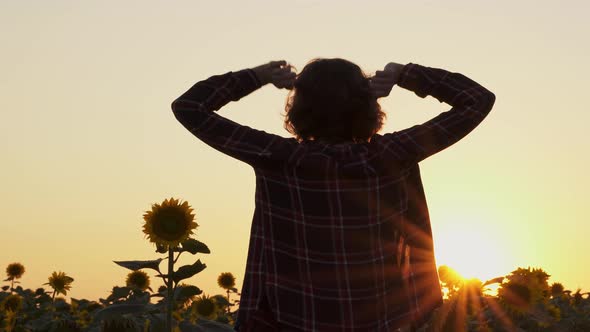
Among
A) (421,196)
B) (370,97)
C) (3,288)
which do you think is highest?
(3,288)

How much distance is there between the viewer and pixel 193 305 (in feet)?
28.1

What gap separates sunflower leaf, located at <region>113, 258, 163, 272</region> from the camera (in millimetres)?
5000

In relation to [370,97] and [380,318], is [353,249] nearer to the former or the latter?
[380,318]

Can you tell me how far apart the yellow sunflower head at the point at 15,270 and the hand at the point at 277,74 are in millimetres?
12039

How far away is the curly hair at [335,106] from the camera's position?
13.7 feet

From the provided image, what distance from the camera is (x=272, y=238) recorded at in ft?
13.6

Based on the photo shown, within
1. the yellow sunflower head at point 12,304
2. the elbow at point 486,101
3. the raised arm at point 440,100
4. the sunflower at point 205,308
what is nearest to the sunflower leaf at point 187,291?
the raised arm at point 440,100

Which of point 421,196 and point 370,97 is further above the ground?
point 370,97

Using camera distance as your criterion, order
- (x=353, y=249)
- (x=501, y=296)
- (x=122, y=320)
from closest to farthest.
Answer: (x=353, y=249) < (x=122, y=320) < (x=501, y=296)

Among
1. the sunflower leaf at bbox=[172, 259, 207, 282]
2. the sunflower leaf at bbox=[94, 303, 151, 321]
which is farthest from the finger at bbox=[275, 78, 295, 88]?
the sunflower leaf at bbox=[94, 303, 151, 321]

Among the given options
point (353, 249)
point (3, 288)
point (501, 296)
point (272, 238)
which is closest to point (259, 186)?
point (272, 238)

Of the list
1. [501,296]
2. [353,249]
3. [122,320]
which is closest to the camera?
[353,249]

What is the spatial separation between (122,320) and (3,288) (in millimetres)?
9981

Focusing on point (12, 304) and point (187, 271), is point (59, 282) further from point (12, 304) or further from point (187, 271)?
point (187, 271)
